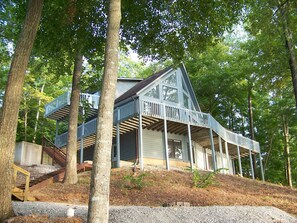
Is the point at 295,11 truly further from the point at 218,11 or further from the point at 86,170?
the point at 86,170

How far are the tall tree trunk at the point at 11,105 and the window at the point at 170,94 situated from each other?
1602 cm

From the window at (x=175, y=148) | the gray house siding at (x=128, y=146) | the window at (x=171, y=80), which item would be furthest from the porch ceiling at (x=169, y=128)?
the window at (x=171, y=80)

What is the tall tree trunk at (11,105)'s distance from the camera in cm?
683

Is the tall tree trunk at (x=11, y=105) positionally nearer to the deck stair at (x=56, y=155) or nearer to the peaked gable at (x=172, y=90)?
the peaked gable at (x=172, y=90)

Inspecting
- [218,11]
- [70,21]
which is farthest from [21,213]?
[218,11]

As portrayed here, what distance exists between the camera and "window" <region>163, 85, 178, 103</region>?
2400 centimetres

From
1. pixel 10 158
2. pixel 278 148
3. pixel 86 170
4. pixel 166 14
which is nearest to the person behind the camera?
pixel 10 158

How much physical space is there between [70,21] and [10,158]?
20.4ft

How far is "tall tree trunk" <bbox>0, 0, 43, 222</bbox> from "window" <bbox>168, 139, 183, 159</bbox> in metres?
16.2

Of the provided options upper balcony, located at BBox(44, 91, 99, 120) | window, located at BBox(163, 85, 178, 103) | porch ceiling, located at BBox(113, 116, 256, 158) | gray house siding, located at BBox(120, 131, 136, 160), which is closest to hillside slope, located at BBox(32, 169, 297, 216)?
porch ceiling, located at BBox(113, 116, 256, 158)

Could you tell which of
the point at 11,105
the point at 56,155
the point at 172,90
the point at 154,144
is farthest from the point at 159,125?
the point at 11,105

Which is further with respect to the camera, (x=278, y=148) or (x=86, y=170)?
(x=278, y=148)

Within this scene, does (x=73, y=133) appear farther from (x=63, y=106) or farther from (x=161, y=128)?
(x=63, y=106)

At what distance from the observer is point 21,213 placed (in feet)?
24.6
